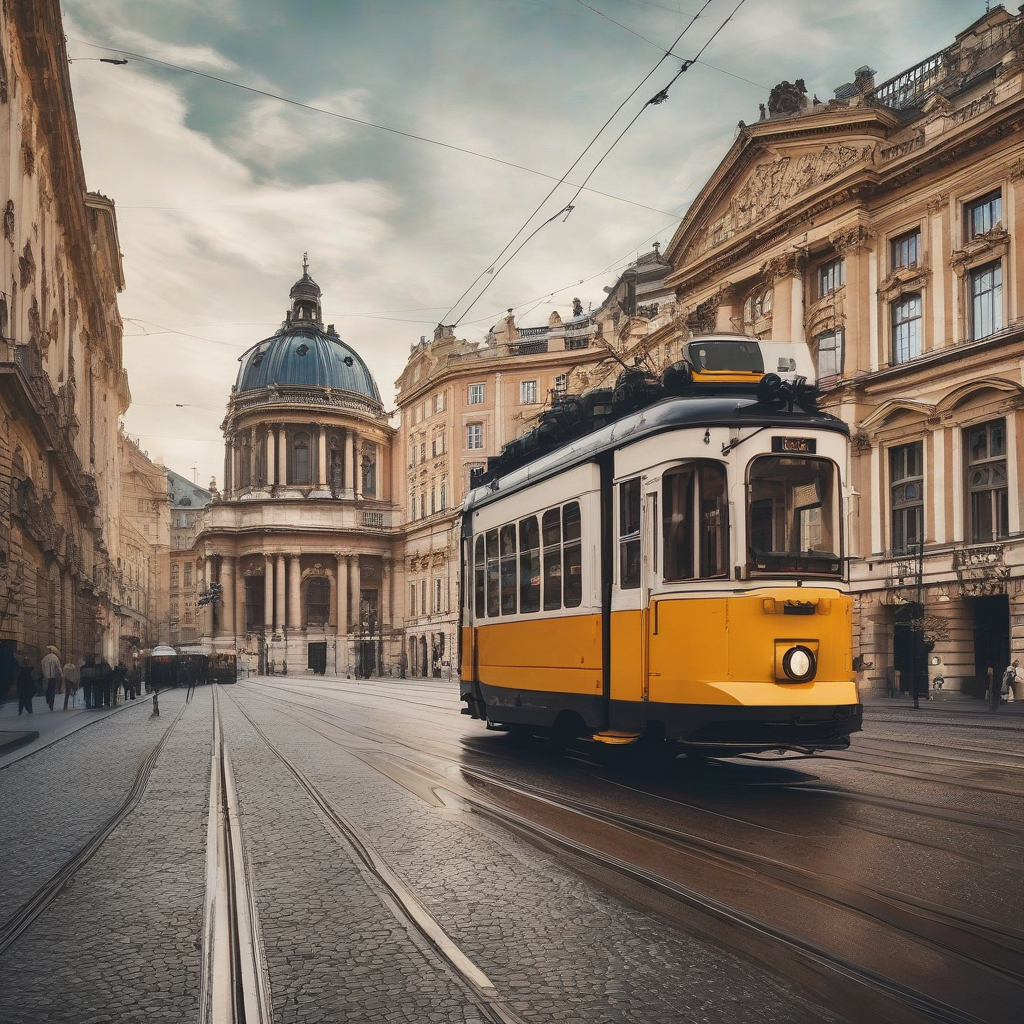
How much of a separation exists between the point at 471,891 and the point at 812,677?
4.38 metres

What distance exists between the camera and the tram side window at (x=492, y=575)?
14.7 m

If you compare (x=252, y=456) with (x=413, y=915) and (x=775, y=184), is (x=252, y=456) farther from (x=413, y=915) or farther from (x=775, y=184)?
(x=413, y=915)

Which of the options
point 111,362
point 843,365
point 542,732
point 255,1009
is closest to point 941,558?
point 843,365

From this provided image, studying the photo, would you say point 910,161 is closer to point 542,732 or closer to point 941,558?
point 941,558

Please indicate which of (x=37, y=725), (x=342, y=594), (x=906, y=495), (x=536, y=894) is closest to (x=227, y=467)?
(x=342, y=594)

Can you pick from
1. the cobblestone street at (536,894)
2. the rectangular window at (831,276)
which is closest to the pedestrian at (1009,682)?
the rectangular window at (831,276)

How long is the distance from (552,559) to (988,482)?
23.4 metres

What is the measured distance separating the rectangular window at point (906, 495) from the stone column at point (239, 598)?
6573 cm

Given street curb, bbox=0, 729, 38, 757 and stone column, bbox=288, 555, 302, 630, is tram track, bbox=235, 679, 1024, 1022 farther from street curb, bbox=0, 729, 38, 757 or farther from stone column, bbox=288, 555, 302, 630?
stone column, bbox=288, 555, 302, 630

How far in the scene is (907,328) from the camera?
35562 millimetres

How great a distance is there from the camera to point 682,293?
45969 mm

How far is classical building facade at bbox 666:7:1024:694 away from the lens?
104ft

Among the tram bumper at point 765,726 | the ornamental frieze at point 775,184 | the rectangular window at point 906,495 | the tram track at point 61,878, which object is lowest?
the tram track at point 61,878

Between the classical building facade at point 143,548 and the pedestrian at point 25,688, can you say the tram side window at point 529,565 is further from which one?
the classical building facade at point 143,548
